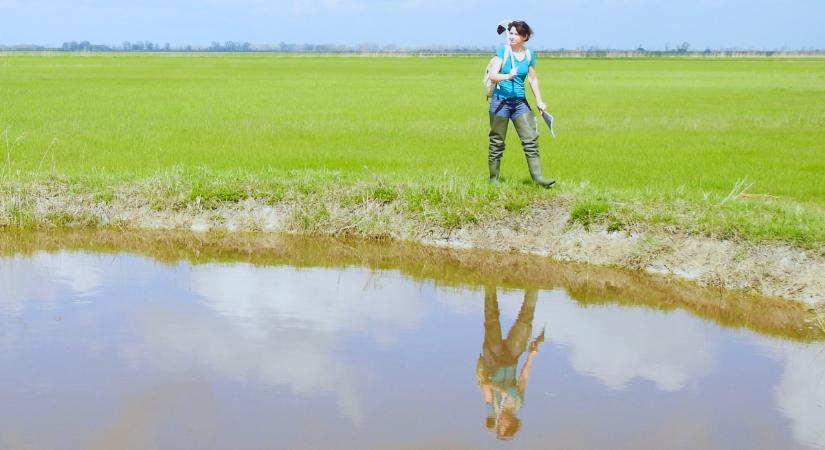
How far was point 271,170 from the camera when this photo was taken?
357 inches

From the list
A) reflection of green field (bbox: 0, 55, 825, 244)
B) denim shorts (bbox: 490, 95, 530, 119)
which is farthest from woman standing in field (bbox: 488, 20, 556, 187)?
reflection of green field (bbox: 0, 55, 825, 244)

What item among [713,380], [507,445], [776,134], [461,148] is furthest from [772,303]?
[776,134]

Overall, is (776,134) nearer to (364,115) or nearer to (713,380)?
(364,115)

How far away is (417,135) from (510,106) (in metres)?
5.98

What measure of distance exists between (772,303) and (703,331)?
0.91 meters

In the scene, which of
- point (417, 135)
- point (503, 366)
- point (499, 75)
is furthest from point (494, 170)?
point (417, 135)

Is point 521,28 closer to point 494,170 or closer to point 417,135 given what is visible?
point 494,170

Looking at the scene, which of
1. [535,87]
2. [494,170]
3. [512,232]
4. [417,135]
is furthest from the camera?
[417,135]

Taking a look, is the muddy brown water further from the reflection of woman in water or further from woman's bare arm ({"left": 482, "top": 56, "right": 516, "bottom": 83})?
woman's bare arm ({"left": 482, "top": 56, "right": 516, "bottom": 83})

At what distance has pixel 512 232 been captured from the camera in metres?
7.66

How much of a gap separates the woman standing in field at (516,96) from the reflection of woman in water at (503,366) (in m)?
2.01

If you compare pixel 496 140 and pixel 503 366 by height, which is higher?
pixel 496 140

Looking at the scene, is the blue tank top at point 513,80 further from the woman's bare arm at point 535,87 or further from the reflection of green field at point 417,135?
the reflection of green field at point 417,135

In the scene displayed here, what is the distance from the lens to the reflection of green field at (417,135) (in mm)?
9945
